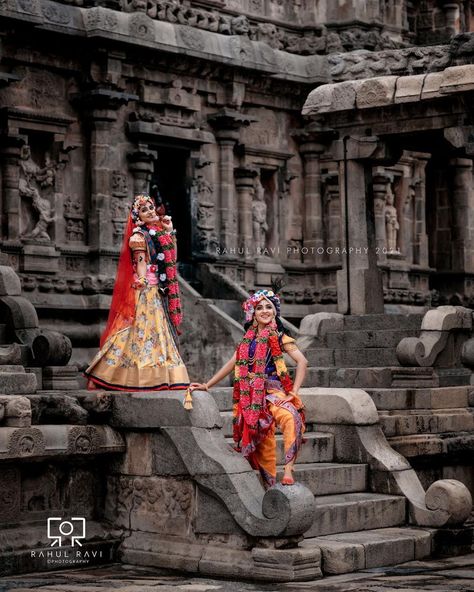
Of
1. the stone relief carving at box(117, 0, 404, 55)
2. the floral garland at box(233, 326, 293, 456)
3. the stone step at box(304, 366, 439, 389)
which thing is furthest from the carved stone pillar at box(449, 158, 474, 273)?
the floral garland at box(233, 326, 293, 456)

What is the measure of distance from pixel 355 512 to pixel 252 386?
1.47m

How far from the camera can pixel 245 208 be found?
25781mm

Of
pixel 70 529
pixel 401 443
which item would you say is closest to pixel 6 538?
pixel 70 529

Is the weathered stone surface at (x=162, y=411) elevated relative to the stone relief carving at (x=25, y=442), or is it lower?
elevated

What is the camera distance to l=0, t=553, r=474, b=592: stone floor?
1158cm

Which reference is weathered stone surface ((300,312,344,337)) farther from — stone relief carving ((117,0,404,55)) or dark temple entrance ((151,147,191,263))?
stone relief carving ((117,0,404,55))

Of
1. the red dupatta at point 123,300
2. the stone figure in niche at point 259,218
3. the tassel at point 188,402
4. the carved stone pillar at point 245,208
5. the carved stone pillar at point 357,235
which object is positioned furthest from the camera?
the stone figure in niche at point 259,218

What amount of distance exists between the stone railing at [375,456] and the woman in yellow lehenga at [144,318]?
4.30ft

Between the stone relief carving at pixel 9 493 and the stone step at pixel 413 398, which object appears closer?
the stone relief carving at pixel 9 493

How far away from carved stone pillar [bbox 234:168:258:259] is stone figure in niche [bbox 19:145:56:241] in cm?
424

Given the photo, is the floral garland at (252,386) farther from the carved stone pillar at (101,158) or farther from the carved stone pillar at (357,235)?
the carved stone pillar at (101,158)

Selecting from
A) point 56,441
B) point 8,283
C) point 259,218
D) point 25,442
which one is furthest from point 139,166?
point 25,442

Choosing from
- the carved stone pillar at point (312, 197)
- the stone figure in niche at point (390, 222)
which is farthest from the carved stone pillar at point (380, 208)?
the carved stone pillar at point (312, 197)

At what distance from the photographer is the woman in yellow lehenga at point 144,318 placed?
14023mm
